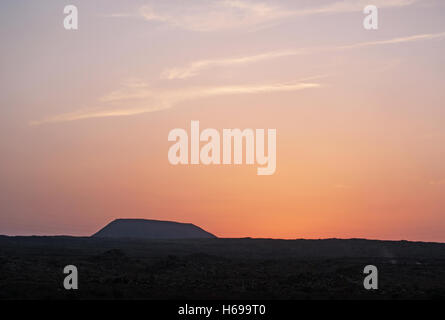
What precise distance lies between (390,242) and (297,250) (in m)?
28.4

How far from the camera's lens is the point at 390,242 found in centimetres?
13275

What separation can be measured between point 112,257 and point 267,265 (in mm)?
15735

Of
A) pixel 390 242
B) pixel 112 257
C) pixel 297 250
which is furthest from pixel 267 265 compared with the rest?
pixel 390 242

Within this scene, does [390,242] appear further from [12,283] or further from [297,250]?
[12,283]

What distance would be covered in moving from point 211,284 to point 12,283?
12.9 meters

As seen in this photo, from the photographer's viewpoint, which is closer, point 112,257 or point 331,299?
point 331,299

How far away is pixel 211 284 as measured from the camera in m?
44.2
